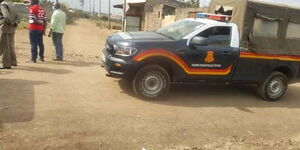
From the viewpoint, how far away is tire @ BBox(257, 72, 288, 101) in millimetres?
8852

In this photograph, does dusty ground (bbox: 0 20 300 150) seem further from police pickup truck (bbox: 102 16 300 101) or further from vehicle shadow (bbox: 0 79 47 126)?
police pickup truck (bbox: 102 16 300 101)

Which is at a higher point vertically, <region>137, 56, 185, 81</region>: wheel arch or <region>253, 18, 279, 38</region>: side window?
<region>253, 18, 279, 38</region>: side window

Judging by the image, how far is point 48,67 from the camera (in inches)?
396

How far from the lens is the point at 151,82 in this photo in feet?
25.3

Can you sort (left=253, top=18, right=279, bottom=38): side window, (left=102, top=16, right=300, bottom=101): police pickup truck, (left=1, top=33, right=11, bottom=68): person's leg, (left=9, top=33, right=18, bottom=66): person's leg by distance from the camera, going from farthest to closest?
(left=9, top=33, right=18, bottom=66): person's leg
(left=1, top=33, right=11, bottom=68): person's leg
(left=253, top=18, right=279, bottom=38): side window
(left=102, top=16, right=300, bottom=101): police pickup truck

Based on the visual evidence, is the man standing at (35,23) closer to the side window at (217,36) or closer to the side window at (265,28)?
the side window at (217,36)

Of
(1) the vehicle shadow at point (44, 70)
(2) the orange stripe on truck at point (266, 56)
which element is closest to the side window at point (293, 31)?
(2) the orange stripe on truck at point (266, 56)

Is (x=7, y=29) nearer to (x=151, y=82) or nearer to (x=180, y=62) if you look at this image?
(x=151, y=82)

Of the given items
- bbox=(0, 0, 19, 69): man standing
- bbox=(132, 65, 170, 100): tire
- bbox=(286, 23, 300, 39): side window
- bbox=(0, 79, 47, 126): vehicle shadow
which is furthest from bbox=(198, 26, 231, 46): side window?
bbox=(0, 0, 19, 69): man standing

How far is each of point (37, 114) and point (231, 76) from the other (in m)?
4.47

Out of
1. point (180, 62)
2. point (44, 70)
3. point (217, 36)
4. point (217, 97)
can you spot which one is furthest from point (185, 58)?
point (44, 70)

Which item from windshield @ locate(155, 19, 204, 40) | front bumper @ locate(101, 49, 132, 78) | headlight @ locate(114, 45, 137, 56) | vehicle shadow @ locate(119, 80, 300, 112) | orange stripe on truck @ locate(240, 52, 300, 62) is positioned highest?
windshield @ locate(155, 19, 204, 40)

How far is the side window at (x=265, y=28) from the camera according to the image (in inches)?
337

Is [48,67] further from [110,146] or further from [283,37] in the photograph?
[283,37]
